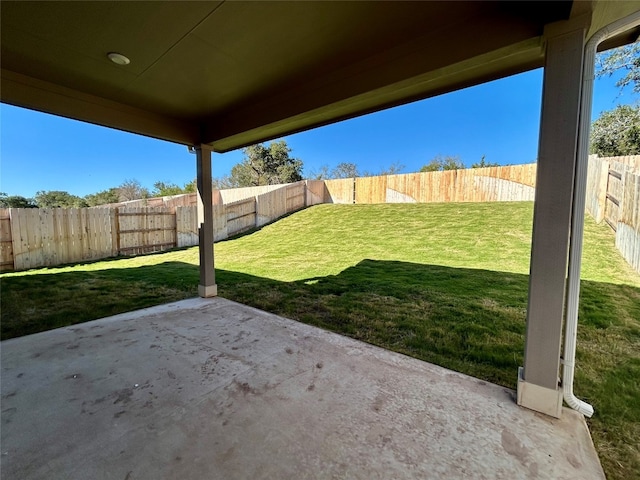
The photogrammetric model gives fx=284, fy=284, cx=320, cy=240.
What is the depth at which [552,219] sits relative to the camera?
1.65 meters

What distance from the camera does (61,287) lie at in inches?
192

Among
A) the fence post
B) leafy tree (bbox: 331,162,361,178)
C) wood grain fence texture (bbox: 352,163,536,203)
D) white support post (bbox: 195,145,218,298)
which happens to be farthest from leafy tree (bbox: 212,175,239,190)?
white support post (bbox: 195,145,218,298)

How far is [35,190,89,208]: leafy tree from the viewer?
2392 cm

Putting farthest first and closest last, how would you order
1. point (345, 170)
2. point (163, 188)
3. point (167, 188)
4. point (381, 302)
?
point (163, 188), point (167, 188), point (345, 170), point (381, 302)

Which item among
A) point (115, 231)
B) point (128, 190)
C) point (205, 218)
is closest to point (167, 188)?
point (128, 190)

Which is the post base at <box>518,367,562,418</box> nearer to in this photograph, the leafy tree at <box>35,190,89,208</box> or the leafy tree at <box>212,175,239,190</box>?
the leafy tree at <box>212,175,239,190</box>

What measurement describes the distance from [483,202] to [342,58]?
10383mm

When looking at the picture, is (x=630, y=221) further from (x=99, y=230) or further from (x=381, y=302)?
(x=99, y=230)

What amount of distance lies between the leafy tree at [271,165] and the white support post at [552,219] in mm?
20153

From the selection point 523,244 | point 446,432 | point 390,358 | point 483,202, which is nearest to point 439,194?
point 483,202

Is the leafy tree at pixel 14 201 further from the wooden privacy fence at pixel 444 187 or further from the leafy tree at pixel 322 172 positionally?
the wooden privacy fence at pixel 444 187

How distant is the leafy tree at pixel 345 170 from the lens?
2273 cm

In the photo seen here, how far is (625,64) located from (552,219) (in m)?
9.09

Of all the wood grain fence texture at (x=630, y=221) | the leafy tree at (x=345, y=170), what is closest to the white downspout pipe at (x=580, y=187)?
the wood grain fence texture at (x=630, y=221)
